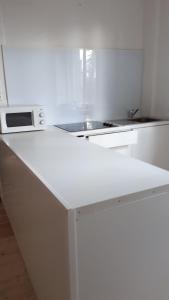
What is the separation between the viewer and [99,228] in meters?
0.94

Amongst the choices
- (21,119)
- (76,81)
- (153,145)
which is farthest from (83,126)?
(153,145)

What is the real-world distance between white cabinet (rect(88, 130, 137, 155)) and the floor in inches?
48.0

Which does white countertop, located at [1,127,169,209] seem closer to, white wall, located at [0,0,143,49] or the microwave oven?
the microwave oven

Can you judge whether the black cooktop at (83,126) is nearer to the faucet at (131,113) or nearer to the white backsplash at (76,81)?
the white backsplash at (76,81)

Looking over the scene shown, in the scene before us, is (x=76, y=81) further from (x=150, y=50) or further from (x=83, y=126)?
(x=150, y=50)

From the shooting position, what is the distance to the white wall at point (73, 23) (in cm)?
260

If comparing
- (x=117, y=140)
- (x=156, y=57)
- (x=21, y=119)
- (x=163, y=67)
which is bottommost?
(x=117, y=140)

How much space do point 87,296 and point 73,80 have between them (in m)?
2.44

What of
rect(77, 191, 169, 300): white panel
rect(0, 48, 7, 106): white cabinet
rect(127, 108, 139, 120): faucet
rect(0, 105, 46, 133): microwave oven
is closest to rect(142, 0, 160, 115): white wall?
rect(127, 108, 139, 120): faucet

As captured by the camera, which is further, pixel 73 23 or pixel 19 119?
pixel 73 23

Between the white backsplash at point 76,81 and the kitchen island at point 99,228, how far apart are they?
5.30 ft

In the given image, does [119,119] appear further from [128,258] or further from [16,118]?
[128,258]

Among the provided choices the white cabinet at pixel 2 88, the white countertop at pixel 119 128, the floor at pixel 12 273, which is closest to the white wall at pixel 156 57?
the white countertop at pixel 119 128

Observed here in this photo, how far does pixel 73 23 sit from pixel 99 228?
2.61m
